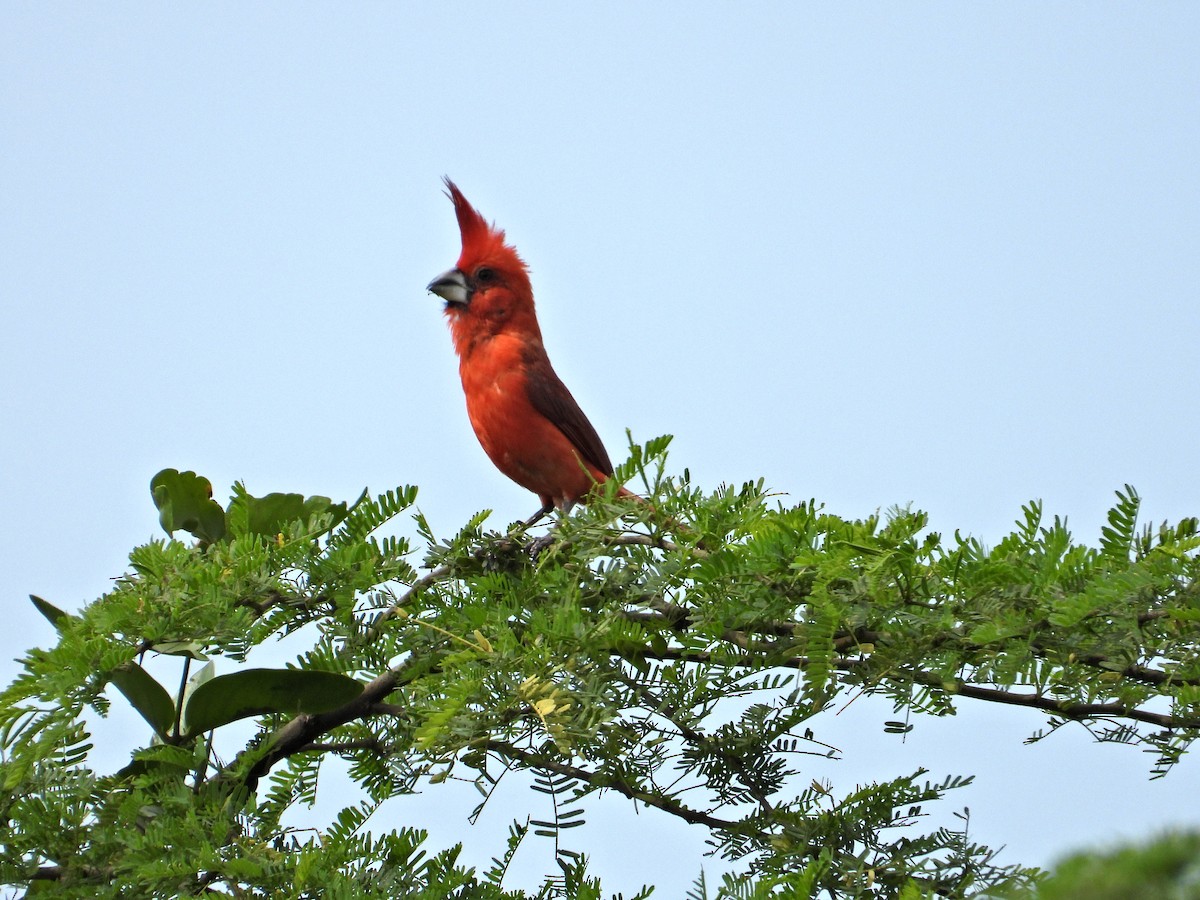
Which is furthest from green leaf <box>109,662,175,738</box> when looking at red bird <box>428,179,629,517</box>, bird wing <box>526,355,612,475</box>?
bird wing <box>526,355,612,475</box>

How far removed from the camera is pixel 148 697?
1.72m

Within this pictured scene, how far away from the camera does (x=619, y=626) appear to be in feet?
4.76

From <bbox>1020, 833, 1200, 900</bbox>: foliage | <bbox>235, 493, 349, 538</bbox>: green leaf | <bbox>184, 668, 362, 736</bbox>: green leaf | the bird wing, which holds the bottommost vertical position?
<bbox>1020, 833, 1200, 900</bbox>: foliage

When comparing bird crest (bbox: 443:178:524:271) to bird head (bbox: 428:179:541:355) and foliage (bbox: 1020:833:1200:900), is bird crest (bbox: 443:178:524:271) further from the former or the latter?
foliage (bbox: 1020:833:1200:900)

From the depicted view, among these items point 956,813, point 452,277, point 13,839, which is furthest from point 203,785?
point 452,277

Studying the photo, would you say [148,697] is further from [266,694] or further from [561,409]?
[561,409]

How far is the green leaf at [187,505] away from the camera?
1.98 m

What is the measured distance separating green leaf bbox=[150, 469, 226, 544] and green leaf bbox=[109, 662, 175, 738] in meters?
0.36

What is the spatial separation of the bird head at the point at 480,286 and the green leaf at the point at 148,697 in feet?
7.19

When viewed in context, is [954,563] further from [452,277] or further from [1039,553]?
[452,277]

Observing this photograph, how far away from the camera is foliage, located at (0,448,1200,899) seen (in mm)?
1357

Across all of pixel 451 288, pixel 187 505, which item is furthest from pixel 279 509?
pixel 451 288

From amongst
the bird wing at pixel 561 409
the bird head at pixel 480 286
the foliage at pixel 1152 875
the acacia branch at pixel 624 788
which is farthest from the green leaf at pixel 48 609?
the bird head at pixel 480 286

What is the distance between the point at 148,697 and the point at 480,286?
2.31 m
